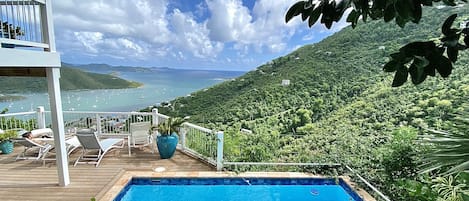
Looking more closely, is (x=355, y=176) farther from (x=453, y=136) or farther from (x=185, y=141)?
(x=185, y=141)

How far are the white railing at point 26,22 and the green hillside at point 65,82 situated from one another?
7.21m

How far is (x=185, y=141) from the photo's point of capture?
7387mm

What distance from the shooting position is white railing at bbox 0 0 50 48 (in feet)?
14.4

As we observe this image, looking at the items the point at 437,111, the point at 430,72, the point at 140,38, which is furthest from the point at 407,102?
the point at 140,38

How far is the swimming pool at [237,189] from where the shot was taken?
18.1 feet

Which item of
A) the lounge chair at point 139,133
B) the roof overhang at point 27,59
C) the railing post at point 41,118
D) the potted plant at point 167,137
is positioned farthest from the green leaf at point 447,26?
the railing post at point 41,118

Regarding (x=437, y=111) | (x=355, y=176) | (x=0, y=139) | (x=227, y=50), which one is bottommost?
(x=355, y=176)

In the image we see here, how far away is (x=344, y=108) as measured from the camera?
10.9 metres

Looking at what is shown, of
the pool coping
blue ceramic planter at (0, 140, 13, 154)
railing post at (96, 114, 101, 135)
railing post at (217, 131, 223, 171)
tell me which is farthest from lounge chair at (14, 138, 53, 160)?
railing post at (217, 131, 223, 171)

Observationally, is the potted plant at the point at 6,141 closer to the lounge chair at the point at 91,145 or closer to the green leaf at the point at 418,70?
the lounge chair at the point at 91,145

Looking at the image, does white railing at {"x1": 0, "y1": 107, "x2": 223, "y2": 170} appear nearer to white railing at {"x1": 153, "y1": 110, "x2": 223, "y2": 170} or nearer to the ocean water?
white railing at {"x1": 153, "y1": 110, "x2": 223, "y2": 170}

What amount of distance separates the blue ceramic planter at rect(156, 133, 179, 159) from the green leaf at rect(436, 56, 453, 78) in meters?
6.43

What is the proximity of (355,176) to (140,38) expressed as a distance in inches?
645

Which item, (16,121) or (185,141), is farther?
(16,121)
